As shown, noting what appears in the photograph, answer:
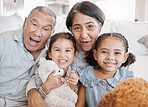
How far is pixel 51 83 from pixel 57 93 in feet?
0.22

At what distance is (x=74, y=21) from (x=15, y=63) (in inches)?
19.4

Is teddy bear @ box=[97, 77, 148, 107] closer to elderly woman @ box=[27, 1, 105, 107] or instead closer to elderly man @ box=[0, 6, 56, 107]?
elderly woman @ box=[27, 1, 105, 107]

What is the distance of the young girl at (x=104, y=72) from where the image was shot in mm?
1005

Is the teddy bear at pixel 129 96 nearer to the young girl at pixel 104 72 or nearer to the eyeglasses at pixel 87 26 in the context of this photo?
the young girl at pixel 104 72

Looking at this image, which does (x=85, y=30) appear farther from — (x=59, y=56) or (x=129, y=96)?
(x=129, y=96)

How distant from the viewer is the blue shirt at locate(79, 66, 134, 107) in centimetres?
103

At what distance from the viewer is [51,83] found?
38.8 inches

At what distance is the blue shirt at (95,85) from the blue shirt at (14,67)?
385 millimetres

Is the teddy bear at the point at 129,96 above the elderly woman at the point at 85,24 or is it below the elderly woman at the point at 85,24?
below

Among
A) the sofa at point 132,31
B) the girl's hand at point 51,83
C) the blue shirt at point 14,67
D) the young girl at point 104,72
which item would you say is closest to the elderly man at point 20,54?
the blue shirt at point 14,67

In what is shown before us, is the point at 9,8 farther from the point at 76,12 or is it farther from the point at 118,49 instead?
the point at 118,49

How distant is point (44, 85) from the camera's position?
1006 mm

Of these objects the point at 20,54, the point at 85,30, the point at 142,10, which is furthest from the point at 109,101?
the point at 142,10

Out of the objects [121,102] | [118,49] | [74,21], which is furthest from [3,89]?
[121,102]
